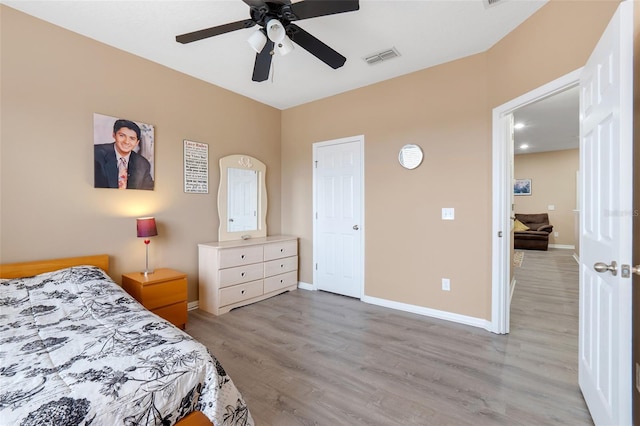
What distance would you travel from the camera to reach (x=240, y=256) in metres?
3.46

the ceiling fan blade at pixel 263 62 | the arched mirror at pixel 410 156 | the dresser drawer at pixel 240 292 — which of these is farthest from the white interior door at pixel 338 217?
the ceiling fan blade at pixel 263 62

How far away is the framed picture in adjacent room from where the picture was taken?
27.0 feet

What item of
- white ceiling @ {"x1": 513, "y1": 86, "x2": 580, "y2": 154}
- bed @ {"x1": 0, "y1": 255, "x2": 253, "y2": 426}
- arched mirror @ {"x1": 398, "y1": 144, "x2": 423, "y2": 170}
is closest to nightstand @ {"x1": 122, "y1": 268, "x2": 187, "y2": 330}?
bed @ {"x1": 0, "y1": 255, "x2": 253, "y2": 426}

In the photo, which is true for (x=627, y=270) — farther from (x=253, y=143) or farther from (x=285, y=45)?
(x=253, y=143)

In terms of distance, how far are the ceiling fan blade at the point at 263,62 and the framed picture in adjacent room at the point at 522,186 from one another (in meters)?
8.53

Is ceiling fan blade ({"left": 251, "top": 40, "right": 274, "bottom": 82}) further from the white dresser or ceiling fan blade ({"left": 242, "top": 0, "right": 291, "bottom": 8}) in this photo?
the white dresser

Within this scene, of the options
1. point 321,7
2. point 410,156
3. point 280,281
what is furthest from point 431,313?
point 321,7

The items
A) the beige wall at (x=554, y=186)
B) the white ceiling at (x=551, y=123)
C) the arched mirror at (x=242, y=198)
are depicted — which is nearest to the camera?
the arched mirror at (x=242, y=198)

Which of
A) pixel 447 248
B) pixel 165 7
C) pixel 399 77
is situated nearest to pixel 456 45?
pixel 399 77

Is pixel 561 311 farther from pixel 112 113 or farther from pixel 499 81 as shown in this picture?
pixel 112 113

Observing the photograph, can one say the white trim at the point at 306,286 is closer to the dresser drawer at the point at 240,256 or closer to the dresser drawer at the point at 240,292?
the dresser drawer at the point at 240,292

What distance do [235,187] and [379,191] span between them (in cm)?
194

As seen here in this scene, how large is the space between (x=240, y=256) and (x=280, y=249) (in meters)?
0.69

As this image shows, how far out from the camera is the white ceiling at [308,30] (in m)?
2.23
